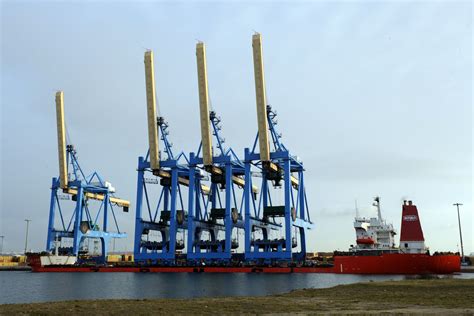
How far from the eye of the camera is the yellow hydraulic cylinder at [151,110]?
7162 cm

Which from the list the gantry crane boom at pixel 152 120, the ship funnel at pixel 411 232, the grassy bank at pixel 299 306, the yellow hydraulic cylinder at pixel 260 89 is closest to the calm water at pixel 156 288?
the ship funnel at pixel 411 232

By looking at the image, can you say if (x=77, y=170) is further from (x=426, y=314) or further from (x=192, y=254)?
(x=426, y=314)

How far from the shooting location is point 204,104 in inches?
2788

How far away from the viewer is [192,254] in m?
66.6

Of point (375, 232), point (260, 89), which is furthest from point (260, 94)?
point (375, 232)

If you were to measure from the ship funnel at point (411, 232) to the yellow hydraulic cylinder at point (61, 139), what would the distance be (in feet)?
173

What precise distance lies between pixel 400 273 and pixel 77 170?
53560 mm

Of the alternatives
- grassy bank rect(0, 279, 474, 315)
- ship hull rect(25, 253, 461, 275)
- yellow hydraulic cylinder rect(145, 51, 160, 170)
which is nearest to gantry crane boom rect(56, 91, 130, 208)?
yellow hydraulic cylinder rect(145, 51, 160, 170)

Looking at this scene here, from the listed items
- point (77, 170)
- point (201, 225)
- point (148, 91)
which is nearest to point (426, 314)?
point (201, 225)

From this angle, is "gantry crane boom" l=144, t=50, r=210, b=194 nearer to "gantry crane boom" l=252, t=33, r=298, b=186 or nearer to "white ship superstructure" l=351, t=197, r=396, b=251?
"gantry crane boom" l=252, t=33, r=298, b=186

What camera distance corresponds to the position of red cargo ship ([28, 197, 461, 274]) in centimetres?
5128

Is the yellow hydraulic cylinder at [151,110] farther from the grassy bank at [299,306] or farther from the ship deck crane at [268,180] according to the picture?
the grassy bank at [299,306]

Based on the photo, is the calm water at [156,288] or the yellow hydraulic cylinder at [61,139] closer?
the calm water at [156,288]

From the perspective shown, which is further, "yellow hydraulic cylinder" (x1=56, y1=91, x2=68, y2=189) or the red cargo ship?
"yellow hydraulic cylinder" (x1=56, y1=91, x2=68, y2=189)
